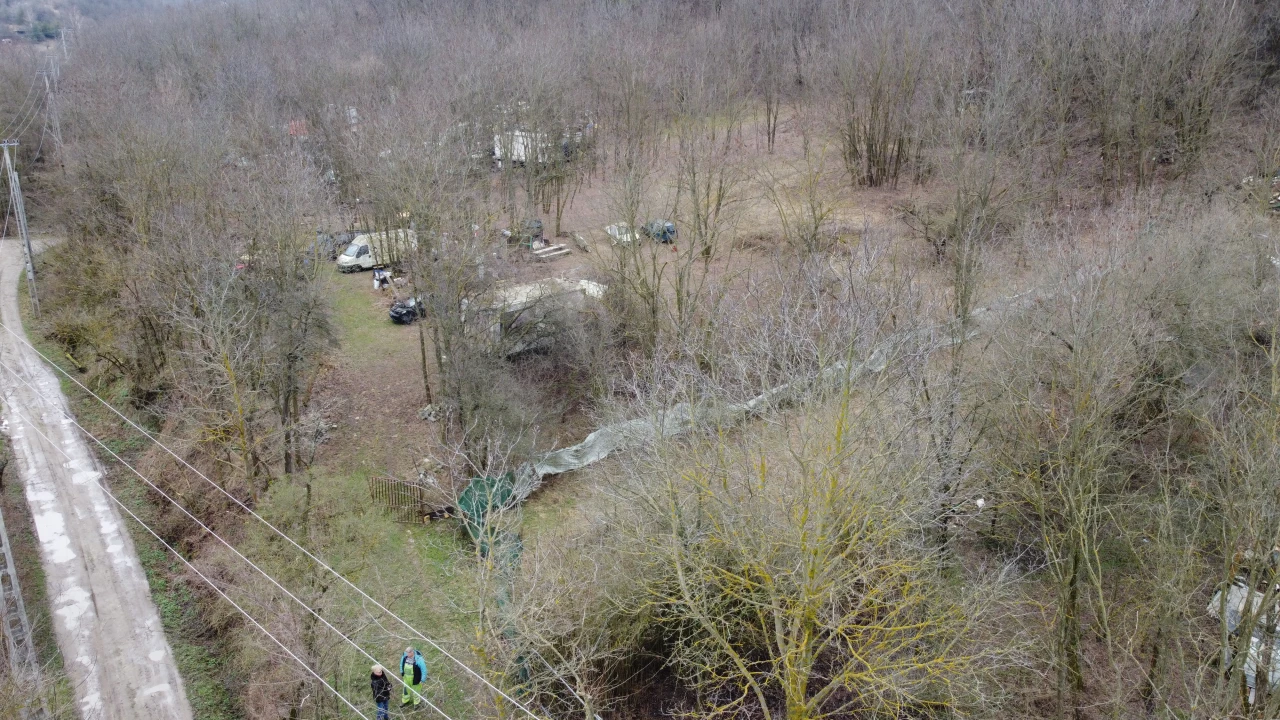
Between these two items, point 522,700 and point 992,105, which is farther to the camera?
point 992,105

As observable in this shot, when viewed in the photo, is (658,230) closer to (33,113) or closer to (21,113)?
(33,113)

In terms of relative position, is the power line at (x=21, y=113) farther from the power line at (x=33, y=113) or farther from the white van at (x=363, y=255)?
the white van at (x=363, y=255)

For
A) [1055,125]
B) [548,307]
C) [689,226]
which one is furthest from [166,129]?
[1055,125]

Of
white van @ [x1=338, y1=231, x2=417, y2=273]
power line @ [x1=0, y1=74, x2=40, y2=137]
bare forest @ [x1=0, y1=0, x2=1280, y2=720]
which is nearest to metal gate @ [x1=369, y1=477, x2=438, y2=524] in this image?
bare forest @ [x1=0, y1=0, x2=1280, y2=720]

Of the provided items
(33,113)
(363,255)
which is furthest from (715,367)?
(33,113)

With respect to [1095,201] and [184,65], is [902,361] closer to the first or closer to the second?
[1095,201]

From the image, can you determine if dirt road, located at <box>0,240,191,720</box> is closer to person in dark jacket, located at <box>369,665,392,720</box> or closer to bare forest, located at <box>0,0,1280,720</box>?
bare forest, located at <box>0,0,1280,720</box>
